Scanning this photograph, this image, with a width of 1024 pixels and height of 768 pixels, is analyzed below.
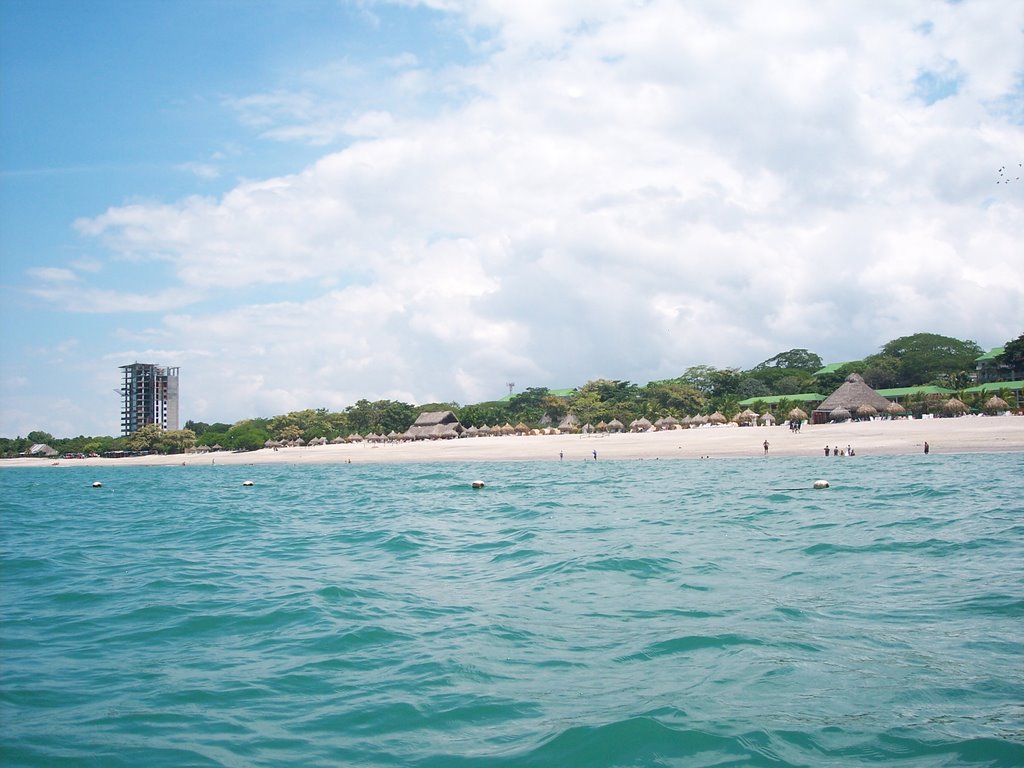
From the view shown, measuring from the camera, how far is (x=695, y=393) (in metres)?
81.9

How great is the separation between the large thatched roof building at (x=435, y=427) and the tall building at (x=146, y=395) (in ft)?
254

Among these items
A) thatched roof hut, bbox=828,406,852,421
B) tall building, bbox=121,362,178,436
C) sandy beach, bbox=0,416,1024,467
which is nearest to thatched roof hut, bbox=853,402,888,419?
thatched roof hut, bbox=828,406,852,421

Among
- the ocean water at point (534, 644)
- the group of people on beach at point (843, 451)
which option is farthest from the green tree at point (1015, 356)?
the ocean water at point (534, 644)

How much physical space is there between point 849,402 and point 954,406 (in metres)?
9.04

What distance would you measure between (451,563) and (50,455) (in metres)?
104

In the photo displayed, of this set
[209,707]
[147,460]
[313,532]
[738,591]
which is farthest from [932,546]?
[147,460]

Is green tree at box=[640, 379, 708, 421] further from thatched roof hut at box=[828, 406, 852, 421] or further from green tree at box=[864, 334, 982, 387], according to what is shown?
green tree at box=[864, 334, 982, 387]

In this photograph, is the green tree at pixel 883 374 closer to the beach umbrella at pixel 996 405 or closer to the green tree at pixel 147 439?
the beach umbrella at pixel 996 405

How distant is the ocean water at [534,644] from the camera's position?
4.98 metres

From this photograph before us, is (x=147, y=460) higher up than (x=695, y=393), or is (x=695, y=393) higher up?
(x=695, y=393)

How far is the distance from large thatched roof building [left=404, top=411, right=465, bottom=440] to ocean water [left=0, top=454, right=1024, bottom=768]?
200ft

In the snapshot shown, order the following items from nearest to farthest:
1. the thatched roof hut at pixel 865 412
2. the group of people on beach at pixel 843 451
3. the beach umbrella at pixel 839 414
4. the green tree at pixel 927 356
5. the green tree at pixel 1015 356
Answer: the group of people on beach at pixel 843 451 → the thatched roof hut at pixel 865 412 → the beach umbrella at pixel 839 414 → the green tree at pixel 1015 356 → the green tree at pixel 927 356

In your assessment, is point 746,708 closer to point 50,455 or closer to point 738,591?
point 738,591

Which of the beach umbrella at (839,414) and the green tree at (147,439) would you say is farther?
the green tree at (147,439)
